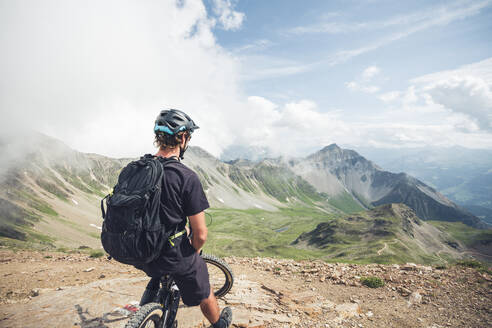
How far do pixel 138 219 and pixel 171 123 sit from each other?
85.8 inches

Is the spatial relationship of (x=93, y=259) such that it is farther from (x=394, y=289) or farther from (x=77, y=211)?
(x=77, y=211)

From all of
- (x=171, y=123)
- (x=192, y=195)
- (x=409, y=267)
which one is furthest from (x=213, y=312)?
(x=409, y=267)

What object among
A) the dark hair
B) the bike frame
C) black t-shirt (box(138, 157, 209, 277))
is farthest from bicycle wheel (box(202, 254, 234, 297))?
the dark hair

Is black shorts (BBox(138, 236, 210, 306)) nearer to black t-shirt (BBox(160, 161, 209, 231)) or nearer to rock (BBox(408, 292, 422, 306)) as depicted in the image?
black t-shirt (BBox(160, 161, 209, 231))

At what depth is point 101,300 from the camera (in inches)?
333

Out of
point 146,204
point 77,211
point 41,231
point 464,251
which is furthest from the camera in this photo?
point 464,251

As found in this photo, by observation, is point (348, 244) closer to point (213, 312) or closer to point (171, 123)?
point (213, 312)

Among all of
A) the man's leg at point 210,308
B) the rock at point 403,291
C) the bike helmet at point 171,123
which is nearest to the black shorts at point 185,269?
the man's leg at point 210,308

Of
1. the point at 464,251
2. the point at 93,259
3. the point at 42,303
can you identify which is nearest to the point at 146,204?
the point at 42,303

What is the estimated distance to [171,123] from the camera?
5.05 metres

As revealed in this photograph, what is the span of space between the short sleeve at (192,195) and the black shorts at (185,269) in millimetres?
663

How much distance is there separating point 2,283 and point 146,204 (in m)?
13.3

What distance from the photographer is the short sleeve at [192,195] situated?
14.4ft

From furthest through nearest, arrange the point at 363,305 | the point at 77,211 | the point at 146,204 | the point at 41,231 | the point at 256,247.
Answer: the point at 77,211
the point at 256,247
the point at 41,231
the point at 363,305
the point at 146,204
